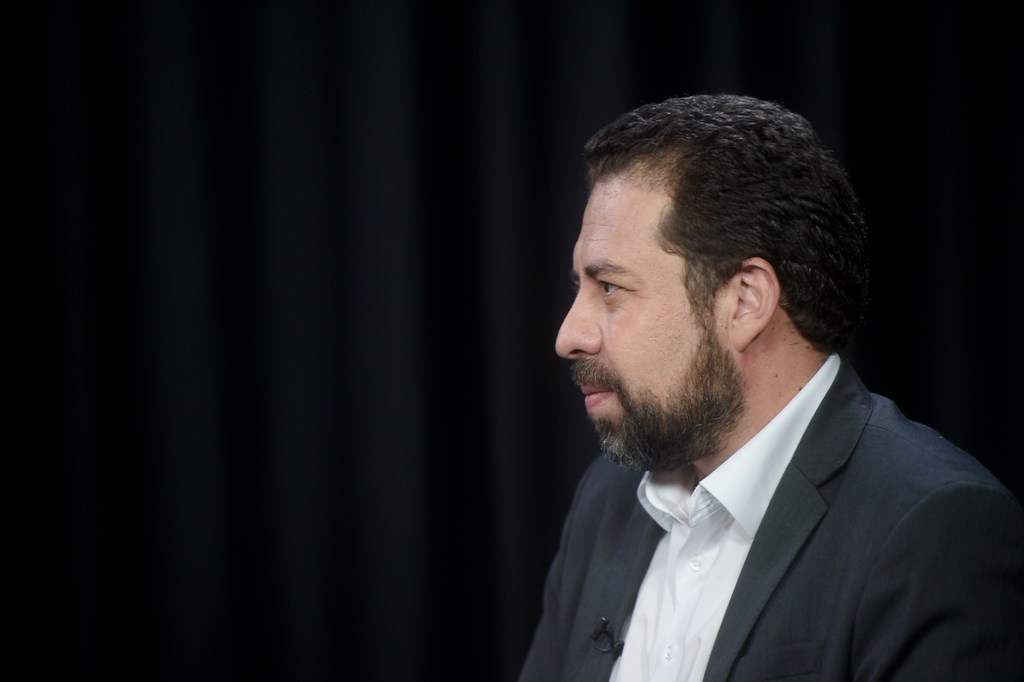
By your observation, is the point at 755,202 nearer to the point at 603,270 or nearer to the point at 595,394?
the point at 603,270

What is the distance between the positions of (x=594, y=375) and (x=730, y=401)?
17 cm

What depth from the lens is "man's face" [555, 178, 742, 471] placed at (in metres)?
1.17

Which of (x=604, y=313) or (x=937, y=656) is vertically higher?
(x=604, y=313)

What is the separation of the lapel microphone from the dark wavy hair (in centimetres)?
43

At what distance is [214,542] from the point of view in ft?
6.17

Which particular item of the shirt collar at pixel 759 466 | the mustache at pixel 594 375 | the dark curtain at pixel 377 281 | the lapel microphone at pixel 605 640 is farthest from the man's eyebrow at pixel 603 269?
the dark curtain at pixel 377 281

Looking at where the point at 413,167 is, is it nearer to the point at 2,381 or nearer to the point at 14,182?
the point at 14,182

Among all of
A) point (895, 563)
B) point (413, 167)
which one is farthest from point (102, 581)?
point (895, 563)

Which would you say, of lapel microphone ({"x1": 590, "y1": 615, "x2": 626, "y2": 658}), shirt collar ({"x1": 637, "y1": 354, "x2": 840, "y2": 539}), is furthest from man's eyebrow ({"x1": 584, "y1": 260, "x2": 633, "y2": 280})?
lapel microphone ({"x1": 590, "y1": 615, "x2": 626, "y2": 658})

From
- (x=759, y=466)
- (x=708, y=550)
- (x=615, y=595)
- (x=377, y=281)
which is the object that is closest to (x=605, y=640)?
(x=615, y=595)

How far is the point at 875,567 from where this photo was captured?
0.96 m

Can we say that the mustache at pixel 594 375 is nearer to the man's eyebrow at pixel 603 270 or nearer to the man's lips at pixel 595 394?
the man's lips at pixel 595 394

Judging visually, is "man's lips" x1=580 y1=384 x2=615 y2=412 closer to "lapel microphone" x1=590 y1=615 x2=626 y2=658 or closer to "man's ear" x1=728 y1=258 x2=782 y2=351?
"man's ear" x1=728 y1=258 x2=782 y2=351

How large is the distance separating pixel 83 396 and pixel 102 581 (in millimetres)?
357
